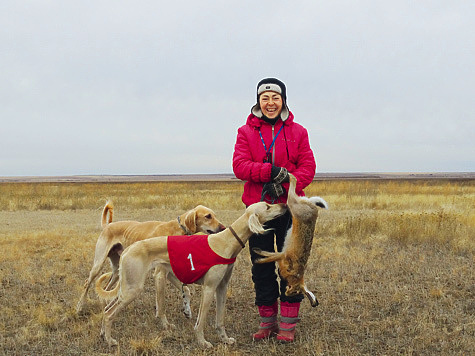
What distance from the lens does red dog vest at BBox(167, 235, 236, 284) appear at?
447 centimetres

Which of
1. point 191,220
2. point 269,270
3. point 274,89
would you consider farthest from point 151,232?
point 274,89

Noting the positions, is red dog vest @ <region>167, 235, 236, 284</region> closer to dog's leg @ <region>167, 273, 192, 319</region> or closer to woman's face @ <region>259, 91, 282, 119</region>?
dog's leg @ <region>167, 273, 192, 319</region>

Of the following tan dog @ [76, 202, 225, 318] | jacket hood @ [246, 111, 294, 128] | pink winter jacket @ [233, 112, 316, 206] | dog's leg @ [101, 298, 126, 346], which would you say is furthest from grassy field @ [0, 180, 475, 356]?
jacket hood @ [246, 111, 294, 128]

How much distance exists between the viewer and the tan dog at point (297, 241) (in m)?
4.16

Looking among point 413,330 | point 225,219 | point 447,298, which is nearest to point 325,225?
point 225,219

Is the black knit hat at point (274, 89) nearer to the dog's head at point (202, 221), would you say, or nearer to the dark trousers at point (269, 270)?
the dark trousers at point (269, 270)

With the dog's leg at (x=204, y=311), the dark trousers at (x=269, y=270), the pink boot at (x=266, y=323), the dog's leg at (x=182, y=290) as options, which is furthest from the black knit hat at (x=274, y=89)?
the dog's leg at (x=182, y=290)

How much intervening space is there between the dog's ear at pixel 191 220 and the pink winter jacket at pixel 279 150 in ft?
3.11

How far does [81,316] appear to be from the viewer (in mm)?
5570

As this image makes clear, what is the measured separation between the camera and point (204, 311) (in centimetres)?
452

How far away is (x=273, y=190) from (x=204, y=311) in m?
1.39

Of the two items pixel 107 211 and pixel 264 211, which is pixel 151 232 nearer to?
pixel 107 211

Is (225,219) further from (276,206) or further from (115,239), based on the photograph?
(276,206)

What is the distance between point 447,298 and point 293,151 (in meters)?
3.07
